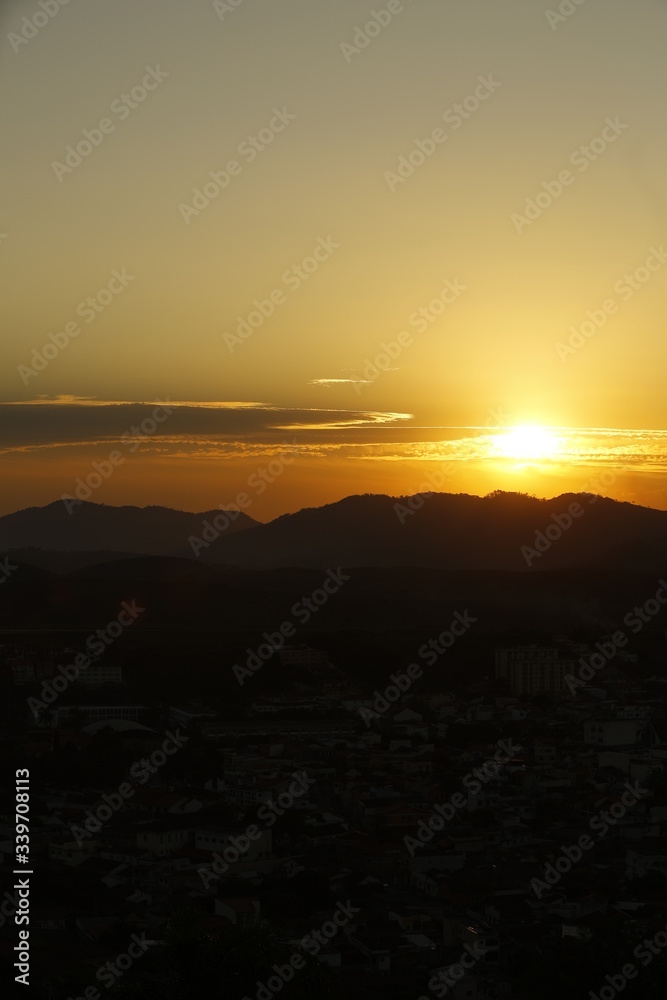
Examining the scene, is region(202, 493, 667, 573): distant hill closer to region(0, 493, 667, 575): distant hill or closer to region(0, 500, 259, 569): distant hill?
region(0, 493, 667, 575): distant hill

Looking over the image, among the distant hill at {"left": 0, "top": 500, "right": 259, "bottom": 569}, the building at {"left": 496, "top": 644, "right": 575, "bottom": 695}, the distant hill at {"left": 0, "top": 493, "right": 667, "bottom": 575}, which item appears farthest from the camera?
the distant hill at {"left": 0, "top": 500, "right": 259, "bottom": 569}

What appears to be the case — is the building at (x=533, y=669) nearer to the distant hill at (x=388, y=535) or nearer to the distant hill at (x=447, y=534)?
the distant hill at (x=388, y=535)

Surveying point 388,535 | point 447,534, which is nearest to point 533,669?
point 447,534

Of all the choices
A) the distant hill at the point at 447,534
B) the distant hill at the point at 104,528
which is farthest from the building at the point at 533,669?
the distant hill at the point at 104,528

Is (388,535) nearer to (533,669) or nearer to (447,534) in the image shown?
(447,534)

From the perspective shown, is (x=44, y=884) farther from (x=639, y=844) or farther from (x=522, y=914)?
(x=639, y=844)

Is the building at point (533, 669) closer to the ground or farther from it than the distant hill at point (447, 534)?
closer to the ground

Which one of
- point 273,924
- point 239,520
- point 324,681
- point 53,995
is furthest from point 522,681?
point 239,520

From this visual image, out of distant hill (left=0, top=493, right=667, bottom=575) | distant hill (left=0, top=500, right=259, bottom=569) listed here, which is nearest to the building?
distant hill (left=0, top=493, right=667, bottom=575)
